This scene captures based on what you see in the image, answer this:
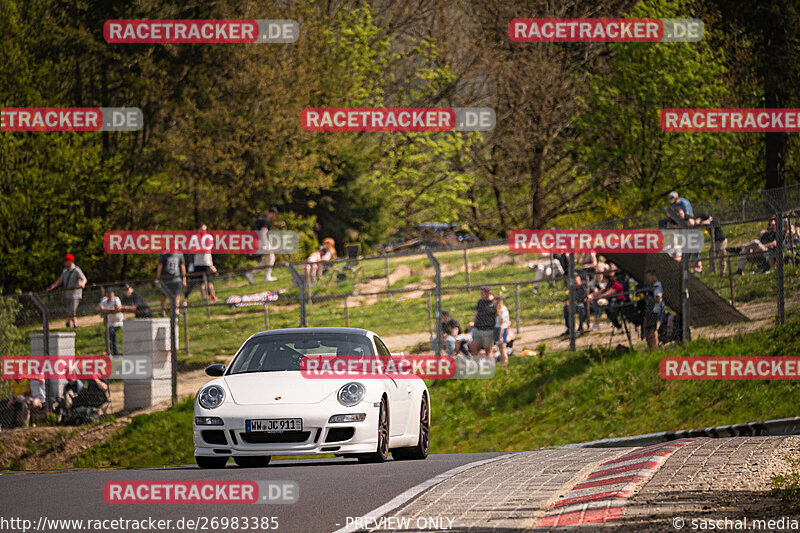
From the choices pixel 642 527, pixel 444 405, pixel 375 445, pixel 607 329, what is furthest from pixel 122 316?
pixel 642 527

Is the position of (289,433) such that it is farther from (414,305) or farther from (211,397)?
(414,305)

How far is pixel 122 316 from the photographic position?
25.8m

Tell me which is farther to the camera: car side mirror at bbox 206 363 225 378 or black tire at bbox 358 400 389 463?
car side mirror at bbox 206 363 225 378

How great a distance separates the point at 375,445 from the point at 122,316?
14.0 metres

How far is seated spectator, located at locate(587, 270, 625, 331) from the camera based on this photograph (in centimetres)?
2336

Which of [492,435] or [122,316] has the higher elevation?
[122,316]

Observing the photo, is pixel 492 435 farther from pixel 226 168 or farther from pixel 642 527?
pixel 226 168

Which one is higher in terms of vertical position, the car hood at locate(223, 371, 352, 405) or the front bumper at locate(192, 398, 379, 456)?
the car hood at locate(223, 371, 352, 405)

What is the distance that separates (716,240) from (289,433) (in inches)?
519

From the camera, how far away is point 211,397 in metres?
12.7

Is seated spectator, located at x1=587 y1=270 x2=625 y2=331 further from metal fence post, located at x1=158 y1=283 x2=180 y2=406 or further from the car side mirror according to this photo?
the car side mirror

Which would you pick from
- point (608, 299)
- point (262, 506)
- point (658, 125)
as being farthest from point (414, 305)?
point (658, 125)

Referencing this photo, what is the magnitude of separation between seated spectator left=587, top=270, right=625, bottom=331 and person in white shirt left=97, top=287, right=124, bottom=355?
29.6ft

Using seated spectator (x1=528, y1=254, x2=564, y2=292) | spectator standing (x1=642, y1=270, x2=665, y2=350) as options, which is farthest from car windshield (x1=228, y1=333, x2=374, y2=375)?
seated spectator (x1=528, y1=254, x2=564, y2=292)
